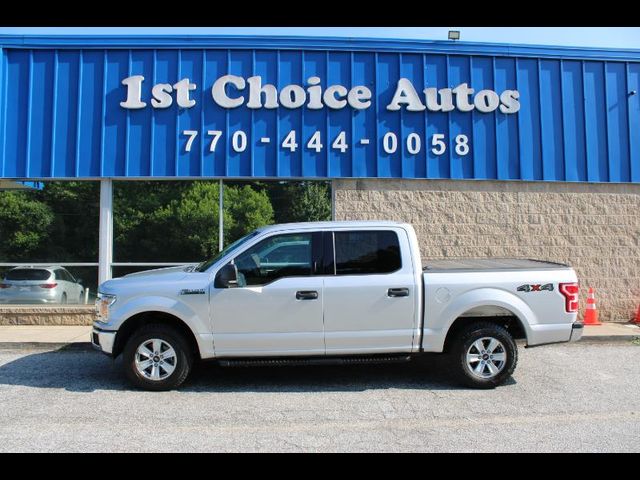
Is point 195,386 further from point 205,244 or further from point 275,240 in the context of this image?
point 205,244

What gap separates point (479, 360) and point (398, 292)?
1.24 meters

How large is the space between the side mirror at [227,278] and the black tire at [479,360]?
2.59 meters

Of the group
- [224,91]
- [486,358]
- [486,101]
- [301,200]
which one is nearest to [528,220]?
[486,101]

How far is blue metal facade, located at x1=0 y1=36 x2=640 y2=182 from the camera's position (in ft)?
32.3

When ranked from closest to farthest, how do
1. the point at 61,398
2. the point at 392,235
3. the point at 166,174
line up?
the point at 61,398 → the point at 392,235 → the point at 166,174

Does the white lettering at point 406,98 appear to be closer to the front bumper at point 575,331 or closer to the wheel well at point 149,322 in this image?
the front bumper at point 575,331

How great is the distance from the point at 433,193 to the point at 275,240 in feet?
16.9

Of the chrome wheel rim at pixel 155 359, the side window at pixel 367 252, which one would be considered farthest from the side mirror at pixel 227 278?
the side window at pixel 367 252

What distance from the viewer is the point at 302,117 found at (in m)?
9.96

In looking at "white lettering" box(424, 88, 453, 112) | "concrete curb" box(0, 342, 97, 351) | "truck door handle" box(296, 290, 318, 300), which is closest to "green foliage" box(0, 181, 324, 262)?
"concrete curb" box(0, 342, 97, 351)

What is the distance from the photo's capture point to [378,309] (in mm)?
5723

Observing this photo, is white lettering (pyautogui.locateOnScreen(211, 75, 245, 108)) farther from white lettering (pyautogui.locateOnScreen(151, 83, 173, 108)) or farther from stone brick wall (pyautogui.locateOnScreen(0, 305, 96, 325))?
stone brick wall (pyautogui.locateOnScreen(0, 305, 96, 325))
